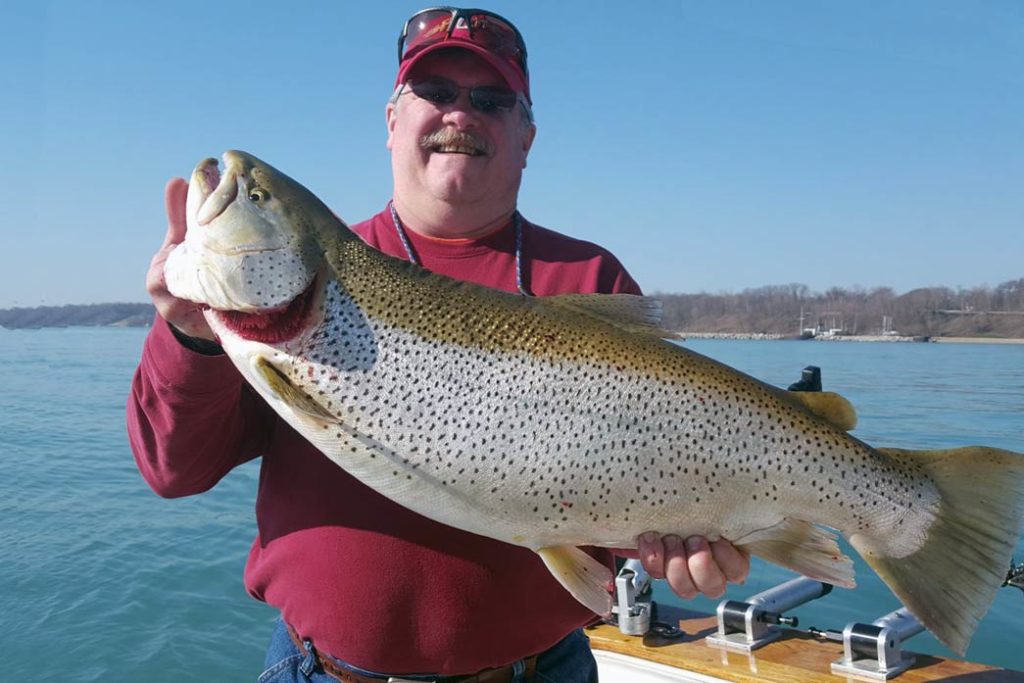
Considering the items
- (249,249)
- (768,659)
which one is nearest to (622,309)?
(249,249)

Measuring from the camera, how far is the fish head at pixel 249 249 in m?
2.60

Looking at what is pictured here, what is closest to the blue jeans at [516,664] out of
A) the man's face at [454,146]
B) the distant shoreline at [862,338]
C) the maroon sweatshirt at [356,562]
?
the maroon sweatshirt at [356,562]

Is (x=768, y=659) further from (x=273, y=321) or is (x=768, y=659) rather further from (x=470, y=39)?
(x=470, y=39)

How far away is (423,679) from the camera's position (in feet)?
9.65

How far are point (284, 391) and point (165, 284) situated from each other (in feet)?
1.73

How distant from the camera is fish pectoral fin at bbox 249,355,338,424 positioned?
257 centimetres

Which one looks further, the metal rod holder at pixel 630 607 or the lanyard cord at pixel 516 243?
the metal rod holder at pixel 630 607

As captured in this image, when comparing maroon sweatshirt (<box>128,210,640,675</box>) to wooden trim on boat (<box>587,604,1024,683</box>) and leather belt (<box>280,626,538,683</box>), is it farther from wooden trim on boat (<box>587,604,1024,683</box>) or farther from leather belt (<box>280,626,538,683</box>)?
wooden trim on boat (<box>587,604,1024,683</box>)

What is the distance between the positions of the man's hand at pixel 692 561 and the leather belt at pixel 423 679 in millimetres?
673

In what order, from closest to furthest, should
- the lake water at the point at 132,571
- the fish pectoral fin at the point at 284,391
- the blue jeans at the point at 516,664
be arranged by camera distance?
the fish pectoral fin at the point at 284,391
the blue jeans at the point at 516,664
the lake water at the point at 132,571

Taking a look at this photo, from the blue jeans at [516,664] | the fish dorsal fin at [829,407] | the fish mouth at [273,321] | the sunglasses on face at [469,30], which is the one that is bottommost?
the blue jeans at [516,664]

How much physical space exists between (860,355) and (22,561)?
6851 centimetres

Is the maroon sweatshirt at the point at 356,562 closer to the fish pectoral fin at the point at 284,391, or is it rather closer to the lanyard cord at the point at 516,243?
the fish pectoral fin at the point at 284,391

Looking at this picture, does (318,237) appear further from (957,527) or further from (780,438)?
(957,527)
